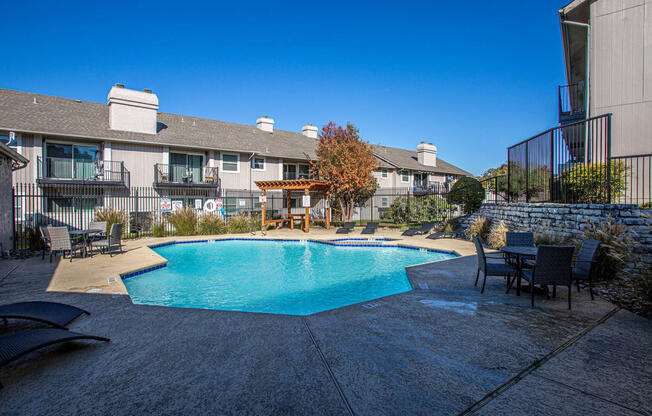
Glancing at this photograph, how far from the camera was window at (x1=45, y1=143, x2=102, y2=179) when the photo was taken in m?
15.1

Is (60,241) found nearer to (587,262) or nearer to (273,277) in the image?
(273,277)

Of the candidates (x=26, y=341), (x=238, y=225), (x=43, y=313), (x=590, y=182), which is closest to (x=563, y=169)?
(x=590, y=182)

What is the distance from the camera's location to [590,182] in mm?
7039

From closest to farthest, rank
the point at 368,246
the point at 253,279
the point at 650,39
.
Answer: the point at 253,279
the point at 650,39
the point at 368,246

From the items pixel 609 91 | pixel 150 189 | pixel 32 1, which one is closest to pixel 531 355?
pixel 609 91

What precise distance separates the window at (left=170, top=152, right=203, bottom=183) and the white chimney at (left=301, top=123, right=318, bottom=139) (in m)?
10.4

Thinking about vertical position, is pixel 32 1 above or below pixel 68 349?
above

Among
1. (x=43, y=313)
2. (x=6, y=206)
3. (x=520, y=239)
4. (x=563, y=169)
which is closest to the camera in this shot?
(x=43, y=313)

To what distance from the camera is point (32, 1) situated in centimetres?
1098

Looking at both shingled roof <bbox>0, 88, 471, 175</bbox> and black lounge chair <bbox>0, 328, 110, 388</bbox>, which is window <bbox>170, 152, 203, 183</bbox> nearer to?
shingled roof <bbox>0, 88, 471, 175</bbox>

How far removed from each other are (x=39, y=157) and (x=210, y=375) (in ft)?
58.8

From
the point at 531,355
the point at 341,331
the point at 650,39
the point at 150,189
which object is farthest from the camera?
the point at 150,189

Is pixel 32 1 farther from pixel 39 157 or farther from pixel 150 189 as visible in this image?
pixel 150 189

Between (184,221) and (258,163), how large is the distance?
781cm
